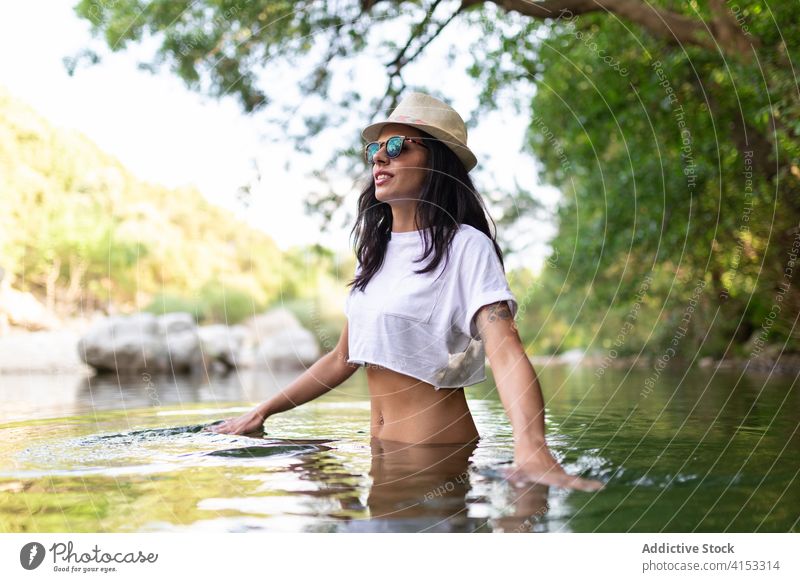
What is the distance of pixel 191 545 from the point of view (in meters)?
2.65

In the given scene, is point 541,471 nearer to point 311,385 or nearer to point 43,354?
point 311,385

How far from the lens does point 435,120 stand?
12.3 feet

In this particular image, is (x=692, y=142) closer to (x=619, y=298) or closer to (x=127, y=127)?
(x=619, y=298)

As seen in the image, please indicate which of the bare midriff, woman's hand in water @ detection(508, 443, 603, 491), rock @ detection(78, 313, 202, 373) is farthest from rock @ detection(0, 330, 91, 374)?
woman's hand in water @ detection(508, 443, 603, 491)

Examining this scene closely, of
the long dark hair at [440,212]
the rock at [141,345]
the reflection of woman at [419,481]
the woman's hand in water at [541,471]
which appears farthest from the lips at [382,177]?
the rock at [141,345]

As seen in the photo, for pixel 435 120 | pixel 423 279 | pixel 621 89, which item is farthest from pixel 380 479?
pixel 621 89

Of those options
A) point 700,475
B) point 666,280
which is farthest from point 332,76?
point 666,280

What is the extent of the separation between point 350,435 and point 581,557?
2.27m

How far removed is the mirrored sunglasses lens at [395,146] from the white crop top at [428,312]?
0.37 m

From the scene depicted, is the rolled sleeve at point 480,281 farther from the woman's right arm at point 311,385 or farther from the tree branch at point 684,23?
the tree branch at point 684,23

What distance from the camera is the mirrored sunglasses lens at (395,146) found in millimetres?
3781

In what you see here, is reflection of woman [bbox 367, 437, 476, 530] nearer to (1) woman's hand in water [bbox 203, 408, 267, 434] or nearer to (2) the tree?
(1) woman's hand in water [bbox 203, 408, 267, 434]

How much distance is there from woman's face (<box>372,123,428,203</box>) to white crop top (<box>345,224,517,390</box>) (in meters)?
0.19

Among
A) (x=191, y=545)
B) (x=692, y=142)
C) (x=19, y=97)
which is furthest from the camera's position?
(x=19, y=97)
